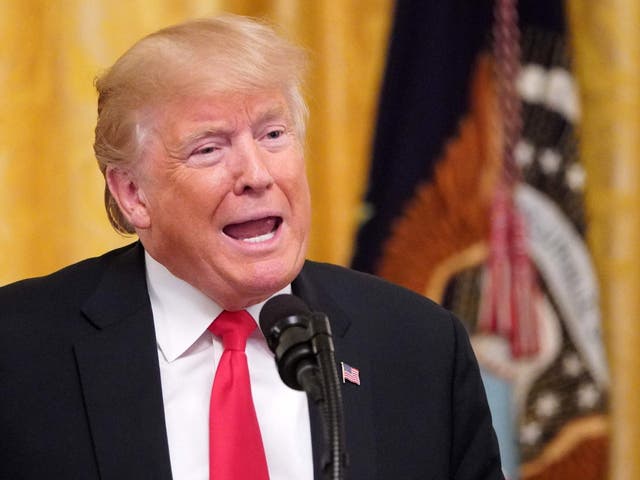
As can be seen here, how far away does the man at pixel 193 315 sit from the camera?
200cm

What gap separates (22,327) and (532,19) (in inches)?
65.5

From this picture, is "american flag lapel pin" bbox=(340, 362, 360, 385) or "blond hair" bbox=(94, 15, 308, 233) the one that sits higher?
"blond hair" bbox=(94, 15, 308, 233)

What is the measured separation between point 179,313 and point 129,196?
226 mm

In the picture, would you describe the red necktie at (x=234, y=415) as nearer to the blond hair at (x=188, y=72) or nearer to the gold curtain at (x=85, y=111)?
the blond hair at (x=188, y=72)

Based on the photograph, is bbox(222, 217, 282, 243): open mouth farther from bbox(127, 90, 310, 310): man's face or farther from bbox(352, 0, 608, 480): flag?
bbox(352, 0, 608, 480): flag

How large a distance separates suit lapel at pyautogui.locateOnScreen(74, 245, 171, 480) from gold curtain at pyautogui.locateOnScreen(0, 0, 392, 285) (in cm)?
99

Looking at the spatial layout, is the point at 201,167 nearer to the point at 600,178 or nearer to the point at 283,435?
the point at 283,435

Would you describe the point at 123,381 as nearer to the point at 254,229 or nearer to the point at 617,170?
the point at 254,229

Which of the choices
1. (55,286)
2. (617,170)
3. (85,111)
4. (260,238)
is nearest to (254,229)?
(260,238)

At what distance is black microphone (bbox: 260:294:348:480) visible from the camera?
1519 millimetres

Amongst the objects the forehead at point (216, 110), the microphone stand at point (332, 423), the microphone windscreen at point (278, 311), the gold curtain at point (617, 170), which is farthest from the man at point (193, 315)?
the gold curtain at point (617, 170)

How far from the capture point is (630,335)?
3.41 m

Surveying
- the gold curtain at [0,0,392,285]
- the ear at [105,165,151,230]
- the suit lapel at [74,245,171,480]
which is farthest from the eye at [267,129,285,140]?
the gold curtain at [0,0,392,285]

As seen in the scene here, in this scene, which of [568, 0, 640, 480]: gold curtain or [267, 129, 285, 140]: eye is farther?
[568, 0, 640, 480]: gold curtain
